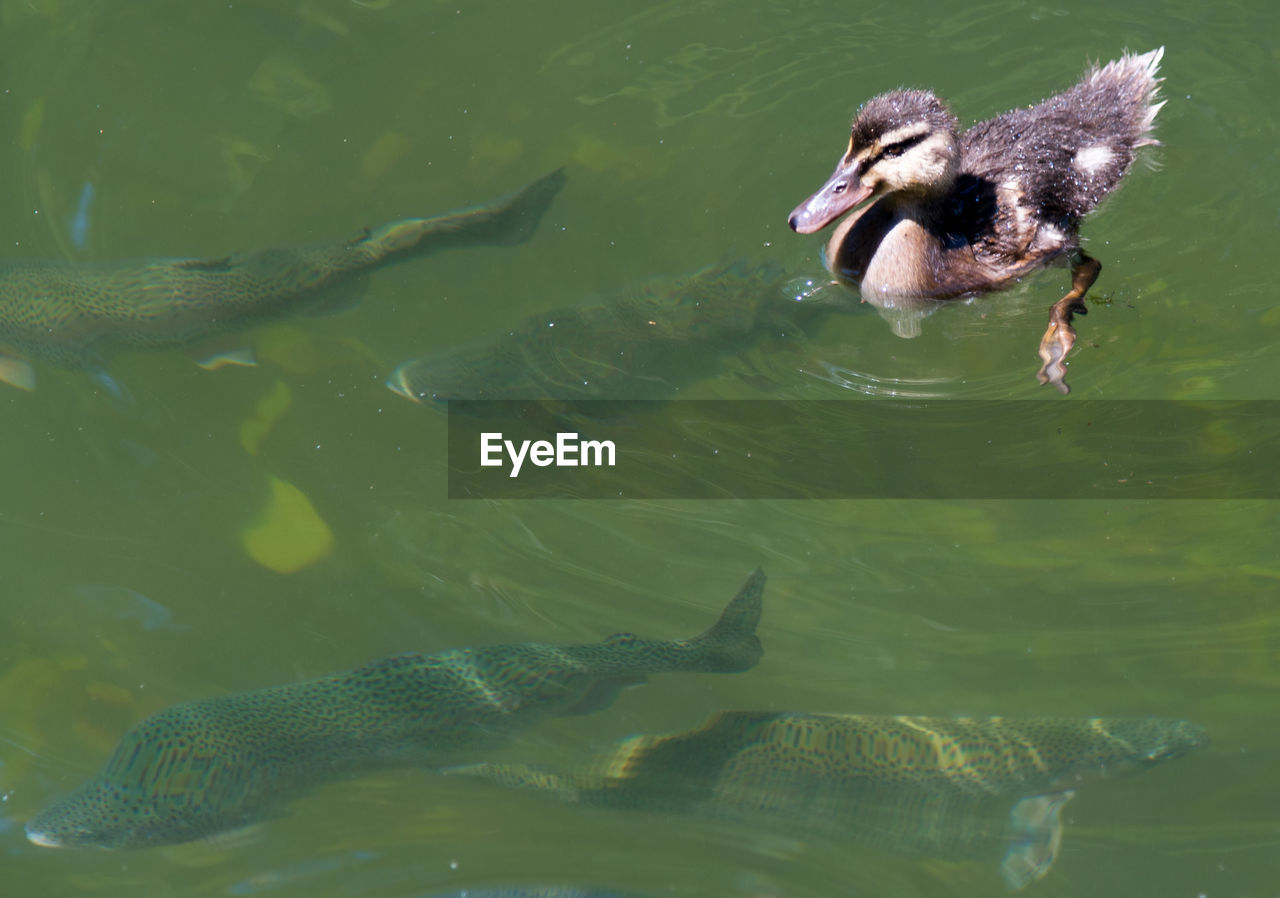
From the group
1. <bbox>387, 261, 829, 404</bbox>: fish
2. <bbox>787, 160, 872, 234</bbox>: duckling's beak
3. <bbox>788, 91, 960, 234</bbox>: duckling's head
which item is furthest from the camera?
<bbox>387, 261, 829, 404</bbox>: fish

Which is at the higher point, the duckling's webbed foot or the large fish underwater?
the duckling's webbed foot

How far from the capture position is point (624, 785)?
4.38 metres

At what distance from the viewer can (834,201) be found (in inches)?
165

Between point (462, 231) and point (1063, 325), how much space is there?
8.88 feet

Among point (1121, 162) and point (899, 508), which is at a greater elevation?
point (1121, 162)

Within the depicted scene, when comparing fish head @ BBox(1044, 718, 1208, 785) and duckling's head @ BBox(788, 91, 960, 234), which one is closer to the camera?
duckling's head @ BBox(788, 91, 960, 234)

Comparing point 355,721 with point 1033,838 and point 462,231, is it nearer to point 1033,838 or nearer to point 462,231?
point 462,231

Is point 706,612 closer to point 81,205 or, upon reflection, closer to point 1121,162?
point 1121,162

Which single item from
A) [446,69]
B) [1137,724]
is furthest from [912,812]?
[446,69]

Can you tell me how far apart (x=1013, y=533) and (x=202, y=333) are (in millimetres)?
3742

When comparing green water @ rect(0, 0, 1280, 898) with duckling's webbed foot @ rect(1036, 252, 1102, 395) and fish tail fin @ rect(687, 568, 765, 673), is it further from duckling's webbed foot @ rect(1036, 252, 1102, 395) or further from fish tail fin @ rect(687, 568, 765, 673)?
duckling's webbed foot @ rect(1036, 252, 1102, 395)

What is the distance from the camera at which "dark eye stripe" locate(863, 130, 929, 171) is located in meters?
4.05

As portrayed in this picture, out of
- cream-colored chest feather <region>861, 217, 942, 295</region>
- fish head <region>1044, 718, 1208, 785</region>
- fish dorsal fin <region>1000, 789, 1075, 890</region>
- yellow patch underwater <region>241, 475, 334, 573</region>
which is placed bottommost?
fish dorsal fin <region>1000, 789, 1075, 890</region>

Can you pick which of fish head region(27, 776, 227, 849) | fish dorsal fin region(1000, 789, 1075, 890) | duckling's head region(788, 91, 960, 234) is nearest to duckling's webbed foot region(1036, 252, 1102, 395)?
duckling's head region(788, 91, 960, 234)
